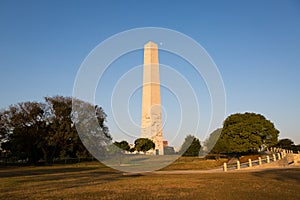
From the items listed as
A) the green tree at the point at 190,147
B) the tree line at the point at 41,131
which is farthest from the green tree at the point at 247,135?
the tree line at the point at 41,131

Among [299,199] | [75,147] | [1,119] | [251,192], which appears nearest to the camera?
[299,199]

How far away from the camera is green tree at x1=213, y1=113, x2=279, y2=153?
33.7m

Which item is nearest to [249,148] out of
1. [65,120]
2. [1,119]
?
[65,120]

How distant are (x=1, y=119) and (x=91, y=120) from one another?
11.6 meters

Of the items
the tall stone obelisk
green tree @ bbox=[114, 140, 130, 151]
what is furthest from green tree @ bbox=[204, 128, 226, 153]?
green tree @ bbox=[114, 140, 130, 151]

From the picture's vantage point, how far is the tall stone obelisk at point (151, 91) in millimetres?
37562

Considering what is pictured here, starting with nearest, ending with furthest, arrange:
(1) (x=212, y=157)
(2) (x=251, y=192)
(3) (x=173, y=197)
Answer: (3) (x=173, y=197) → (2) (x=251, y=192) → (1) (x=212, y=157)

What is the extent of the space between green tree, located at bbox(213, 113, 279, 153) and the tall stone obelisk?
8.80 meters

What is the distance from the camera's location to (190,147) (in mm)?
54562

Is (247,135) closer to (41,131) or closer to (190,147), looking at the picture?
(190,147)

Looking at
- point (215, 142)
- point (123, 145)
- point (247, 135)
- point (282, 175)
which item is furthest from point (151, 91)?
point (282, 175)

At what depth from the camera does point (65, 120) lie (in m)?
40.0

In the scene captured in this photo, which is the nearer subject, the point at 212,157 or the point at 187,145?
the point at 212,157

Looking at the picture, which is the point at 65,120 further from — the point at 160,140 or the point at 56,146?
the point at 160,140
